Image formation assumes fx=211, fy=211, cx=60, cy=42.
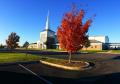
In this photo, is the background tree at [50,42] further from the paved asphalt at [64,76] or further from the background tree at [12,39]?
the paved asphalt at [64,76]

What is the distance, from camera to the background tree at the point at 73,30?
80.8 ft

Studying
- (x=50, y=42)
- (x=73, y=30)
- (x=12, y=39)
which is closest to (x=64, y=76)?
(x=73, y=30)

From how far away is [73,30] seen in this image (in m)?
24.6

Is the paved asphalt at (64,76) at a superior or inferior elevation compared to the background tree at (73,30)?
inferior

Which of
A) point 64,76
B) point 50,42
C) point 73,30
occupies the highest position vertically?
point 50,42

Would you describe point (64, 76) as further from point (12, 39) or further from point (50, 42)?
point (50, 42)

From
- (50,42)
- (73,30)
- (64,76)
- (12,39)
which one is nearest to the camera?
(64,76)

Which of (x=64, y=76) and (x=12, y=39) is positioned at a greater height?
(x=12, y=39)

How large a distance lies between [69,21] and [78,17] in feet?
3.83

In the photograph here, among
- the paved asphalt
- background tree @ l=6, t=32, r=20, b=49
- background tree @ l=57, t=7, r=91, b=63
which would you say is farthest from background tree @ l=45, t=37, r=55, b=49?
the paved asphalt

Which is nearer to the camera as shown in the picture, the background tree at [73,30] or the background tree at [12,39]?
the background tree at [73,30]

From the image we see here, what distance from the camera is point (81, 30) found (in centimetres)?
2480

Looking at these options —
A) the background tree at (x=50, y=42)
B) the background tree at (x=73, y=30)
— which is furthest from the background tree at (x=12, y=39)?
the background tree at (x=50, y=42)

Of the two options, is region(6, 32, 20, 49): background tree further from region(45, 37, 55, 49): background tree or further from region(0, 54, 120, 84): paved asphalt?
region(45, 37, 55, 49): background tree
